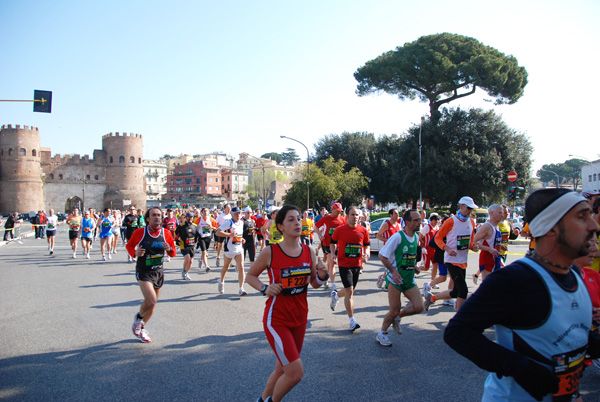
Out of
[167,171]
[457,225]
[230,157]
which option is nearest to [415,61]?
[457,225]

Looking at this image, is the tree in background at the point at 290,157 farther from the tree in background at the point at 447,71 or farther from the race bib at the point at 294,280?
the race bib at the point at 294,280

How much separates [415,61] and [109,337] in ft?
126

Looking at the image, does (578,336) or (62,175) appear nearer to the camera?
(578,336)

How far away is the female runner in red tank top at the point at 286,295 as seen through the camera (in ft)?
11.3

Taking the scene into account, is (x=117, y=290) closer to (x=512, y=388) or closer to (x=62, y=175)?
(x=512, y=388)

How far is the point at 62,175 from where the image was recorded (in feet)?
284

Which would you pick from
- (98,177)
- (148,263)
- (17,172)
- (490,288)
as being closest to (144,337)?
(148,263)

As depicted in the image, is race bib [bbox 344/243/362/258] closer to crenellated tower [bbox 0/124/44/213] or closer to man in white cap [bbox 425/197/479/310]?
man in white cap [bbox 425/197/479/310]

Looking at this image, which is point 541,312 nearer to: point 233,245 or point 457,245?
point 457,245

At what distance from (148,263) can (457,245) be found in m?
4.84

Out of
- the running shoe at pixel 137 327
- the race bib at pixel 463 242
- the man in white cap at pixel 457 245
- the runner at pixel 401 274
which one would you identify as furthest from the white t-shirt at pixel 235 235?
the race bib at pixel 463 242

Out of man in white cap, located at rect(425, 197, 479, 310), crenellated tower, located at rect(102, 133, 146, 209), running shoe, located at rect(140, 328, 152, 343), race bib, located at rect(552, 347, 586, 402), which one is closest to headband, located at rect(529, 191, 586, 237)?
race bib, located at rect(552, 347, 586, 402)

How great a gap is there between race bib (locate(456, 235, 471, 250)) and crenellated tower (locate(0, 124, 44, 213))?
8648 centimetres

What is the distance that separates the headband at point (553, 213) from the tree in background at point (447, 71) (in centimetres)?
3785
